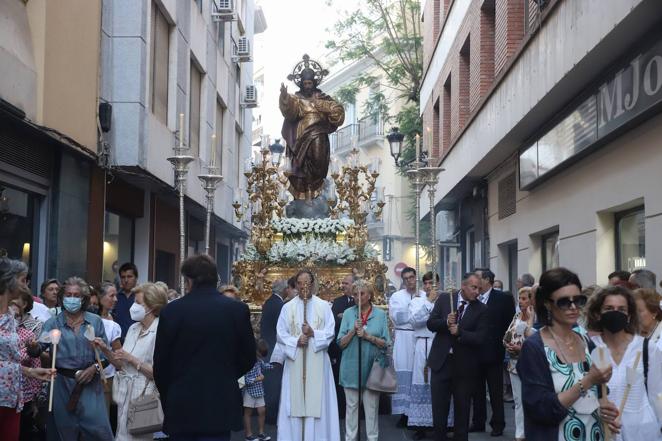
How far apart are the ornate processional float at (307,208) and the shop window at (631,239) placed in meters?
3.93

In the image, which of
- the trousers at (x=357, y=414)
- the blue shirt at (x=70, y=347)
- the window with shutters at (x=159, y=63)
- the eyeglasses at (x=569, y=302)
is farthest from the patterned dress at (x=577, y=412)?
the window with shutters at (x=159, y=63)

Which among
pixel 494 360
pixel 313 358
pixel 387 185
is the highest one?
pixel 387 185

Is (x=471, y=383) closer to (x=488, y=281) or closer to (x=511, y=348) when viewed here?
(x=511, y=348)

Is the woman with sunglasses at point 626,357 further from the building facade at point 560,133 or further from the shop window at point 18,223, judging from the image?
the shop window at point 18,223

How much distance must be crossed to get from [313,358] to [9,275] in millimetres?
4235

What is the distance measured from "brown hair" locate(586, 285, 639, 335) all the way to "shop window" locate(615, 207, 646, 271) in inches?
267

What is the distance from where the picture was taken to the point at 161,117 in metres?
21.8

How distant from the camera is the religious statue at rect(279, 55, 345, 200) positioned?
17703 millimetres

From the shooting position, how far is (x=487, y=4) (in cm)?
2177

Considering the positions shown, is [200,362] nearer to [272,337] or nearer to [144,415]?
[144,415]

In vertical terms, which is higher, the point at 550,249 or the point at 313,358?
the point at 550,249

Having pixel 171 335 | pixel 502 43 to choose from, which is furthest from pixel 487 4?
pixel 171 335

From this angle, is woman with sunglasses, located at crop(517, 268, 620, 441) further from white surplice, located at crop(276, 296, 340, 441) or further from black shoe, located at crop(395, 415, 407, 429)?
black shoe, located at crop(395, 415, 407, 429)

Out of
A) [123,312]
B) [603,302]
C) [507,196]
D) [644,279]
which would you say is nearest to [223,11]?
[507,196]
